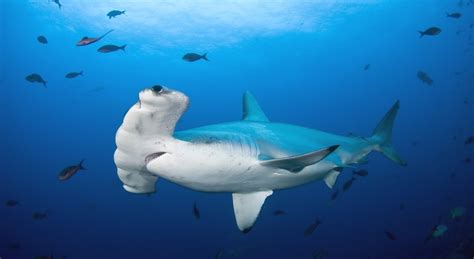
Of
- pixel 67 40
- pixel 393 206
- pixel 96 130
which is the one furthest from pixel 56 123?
pixel 393 206

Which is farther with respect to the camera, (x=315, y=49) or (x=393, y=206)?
(x=393, y=206)

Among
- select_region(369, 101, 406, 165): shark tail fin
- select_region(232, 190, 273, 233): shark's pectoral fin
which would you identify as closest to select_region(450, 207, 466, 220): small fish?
select_region(369, 101, 406, 165): shark tail fin

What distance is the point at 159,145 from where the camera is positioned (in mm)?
2279

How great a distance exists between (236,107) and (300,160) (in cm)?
5791

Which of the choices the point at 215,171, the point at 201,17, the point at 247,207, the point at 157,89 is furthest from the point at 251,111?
the point at 201,17

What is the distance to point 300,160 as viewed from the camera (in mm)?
2506

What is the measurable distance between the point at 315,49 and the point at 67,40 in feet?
99.3

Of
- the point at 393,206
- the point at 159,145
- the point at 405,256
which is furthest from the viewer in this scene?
the point at 393,206

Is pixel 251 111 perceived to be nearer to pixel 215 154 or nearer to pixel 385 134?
pixel 215 154

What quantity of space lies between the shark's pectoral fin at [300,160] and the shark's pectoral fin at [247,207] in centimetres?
73

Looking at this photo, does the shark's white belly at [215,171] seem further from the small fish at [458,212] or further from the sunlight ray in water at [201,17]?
the sunlight ray in water at [201,17]

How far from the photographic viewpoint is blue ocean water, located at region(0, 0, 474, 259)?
96.1 feet

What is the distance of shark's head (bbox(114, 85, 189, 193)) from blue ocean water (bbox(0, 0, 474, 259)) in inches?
523

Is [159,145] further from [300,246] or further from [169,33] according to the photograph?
[300,246]
